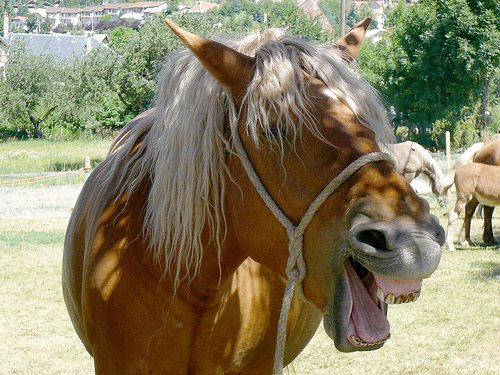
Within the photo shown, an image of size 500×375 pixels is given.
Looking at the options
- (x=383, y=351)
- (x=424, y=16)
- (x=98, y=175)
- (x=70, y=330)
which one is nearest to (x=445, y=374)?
(x=383, y=351)

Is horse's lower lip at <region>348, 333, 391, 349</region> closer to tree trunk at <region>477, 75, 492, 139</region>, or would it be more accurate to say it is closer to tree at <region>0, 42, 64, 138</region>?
tree trunk at <region>477, 75, 492, 139</region>

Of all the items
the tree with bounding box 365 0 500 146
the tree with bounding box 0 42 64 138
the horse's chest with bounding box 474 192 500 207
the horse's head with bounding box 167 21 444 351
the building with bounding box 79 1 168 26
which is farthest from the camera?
the building with bounding box 79 1 168 26

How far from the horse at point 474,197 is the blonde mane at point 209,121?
8153 millimetres

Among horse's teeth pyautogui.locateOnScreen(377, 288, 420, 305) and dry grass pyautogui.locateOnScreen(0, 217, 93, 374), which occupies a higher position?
horse's teeth pyautogui.locateOnScreen(377, 288, 420, 305)

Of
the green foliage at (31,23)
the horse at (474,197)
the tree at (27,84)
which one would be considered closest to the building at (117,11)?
the green foliage at (31,23)

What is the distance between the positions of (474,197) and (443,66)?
16.6 meters

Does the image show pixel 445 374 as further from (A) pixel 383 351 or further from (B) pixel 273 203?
(B) pixel 273 203

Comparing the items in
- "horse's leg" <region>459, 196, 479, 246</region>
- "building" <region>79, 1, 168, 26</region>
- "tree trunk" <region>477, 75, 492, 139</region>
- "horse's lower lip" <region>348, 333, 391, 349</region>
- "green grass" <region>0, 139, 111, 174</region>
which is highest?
"horse's lower lip" <region>348, 333, 391, 349</region>

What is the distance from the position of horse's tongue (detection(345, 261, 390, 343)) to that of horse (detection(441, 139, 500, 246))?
27.0 feet

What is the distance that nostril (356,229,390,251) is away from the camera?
3.81 ft

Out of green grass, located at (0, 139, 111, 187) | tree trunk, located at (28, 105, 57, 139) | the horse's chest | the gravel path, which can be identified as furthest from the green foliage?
the horse's chest

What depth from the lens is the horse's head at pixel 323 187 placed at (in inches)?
45.6

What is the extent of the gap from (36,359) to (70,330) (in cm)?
77

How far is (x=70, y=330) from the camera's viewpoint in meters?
5.12
